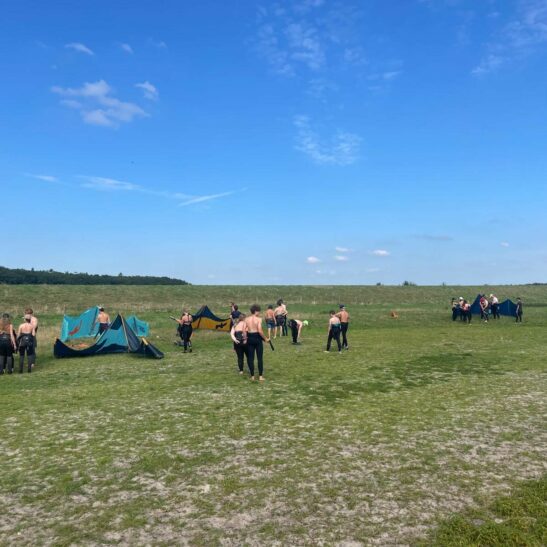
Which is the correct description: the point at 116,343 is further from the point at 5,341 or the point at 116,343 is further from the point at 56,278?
the point at 56,278

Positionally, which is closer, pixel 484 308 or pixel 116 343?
pixel 116 343

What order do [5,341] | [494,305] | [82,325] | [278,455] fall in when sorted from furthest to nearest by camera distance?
[494,305], [82,325], [5,341], [278,455]

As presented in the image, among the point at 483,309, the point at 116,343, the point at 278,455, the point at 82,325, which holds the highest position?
the point at 483,309

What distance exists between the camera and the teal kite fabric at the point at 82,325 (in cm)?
2627

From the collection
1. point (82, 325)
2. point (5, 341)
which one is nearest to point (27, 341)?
point (5, 341)

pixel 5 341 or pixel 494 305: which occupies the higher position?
pixel 494 305

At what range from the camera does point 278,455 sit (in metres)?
7.66

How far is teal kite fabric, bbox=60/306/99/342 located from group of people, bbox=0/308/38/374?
32.6 ft

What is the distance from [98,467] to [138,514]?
6.27 feet

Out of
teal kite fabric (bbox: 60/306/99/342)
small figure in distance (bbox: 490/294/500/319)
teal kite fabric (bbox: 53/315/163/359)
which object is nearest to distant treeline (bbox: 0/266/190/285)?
teal kite fabric (bbox: 60/306/99/342)

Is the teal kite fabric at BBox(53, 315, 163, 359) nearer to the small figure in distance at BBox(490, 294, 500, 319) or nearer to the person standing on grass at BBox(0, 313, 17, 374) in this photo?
the person standing on grass at BBox(0, 313, 17, 374)

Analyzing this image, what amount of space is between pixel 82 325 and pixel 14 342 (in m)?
11.2

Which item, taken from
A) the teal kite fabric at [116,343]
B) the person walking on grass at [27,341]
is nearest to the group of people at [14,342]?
the person walking on grass at [27,341]

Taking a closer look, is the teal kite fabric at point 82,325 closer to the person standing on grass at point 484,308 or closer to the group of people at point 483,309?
the group of people at point 483,309
